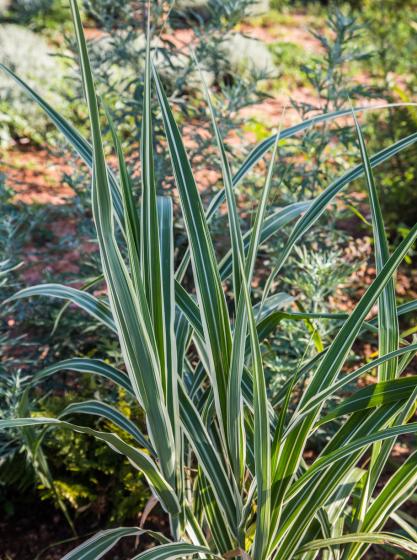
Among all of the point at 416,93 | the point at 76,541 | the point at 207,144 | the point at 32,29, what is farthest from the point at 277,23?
the point at 76,541

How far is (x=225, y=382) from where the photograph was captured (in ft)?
3.75

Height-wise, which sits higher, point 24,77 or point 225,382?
point 24,77

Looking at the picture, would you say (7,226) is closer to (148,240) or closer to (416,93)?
(148,240)

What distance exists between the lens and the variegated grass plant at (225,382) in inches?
40.1

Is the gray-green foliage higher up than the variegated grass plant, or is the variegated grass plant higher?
the gray-green foliage

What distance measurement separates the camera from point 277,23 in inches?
320

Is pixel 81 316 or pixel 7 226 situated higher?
pixel 7 226

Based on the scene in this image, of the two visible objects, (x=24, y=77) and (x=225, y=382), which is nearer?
(x=225, y=382)

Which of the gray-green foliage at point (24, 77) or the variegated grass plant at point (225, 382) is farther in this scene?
the gray-green foliage at point (24, 77)

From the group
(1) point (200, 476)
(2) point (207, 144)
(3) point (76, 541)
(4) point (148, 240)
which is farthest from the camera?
(2) point (207, 144)

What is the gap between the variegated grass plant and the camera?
3.34ft

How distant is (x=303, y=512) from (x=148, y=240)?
59cm

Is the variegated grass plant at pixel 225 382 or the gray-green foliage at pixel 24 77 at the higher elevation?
the gray-green foliage at pixel 24 77

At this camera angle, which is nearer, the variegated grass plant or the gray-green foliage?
the variegated grass plant
